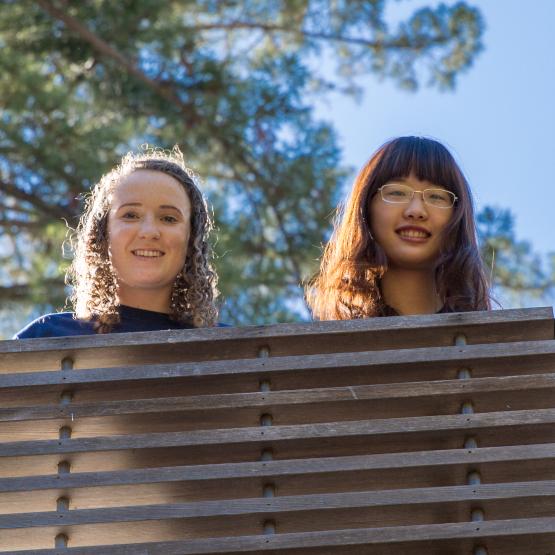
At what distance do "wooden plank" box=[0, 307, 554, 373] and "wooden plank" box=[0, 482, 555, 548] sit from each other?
0.38 m

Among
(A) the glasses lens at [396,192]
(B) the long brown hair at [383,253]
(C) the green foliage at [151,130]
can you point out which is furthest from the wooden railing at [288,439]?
(C) the green foliage at [151,130]

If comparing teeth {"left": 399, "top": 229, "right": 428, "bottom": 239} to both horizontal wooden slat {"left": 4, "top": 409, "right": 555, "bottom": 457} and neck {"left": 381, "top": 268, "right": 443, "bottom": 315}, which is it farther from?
horizontal wooden slat {"left": 4, "top": 409, "right": 555, "bottom": 457}

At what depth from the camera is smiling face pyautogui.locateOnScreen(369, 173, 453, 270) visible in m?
3.67

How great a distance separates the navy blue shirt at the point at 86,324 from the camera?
3.71 m

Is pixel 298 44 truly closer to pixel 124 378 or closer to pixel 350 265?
pixel 350 265

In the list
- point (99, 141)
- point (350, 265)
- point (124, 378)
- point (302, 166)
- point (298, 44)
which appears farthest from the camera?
point (298, 44)

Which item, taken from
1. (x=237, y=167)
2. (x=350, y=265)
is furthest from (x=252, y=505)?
(x=237, y=167)

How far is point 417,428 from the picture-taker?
2838 millimetres

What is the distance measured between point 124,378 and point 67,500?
283 mm

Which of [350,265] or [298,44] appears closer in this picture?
[350,265]

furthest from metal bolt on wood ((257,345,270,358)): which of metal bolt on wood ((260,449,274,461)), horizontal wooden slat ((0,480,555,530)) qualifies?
horizontal wooden slat ((0,480,555,530))

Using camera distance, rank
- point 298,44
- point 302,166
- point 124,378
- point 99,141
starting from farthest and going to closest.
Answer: point 298,44
point 302,166
point 99,141
point 124,378

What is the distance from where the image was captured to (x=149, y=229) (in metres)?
3.82

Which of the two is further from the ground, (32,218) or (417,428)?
(32,218)
